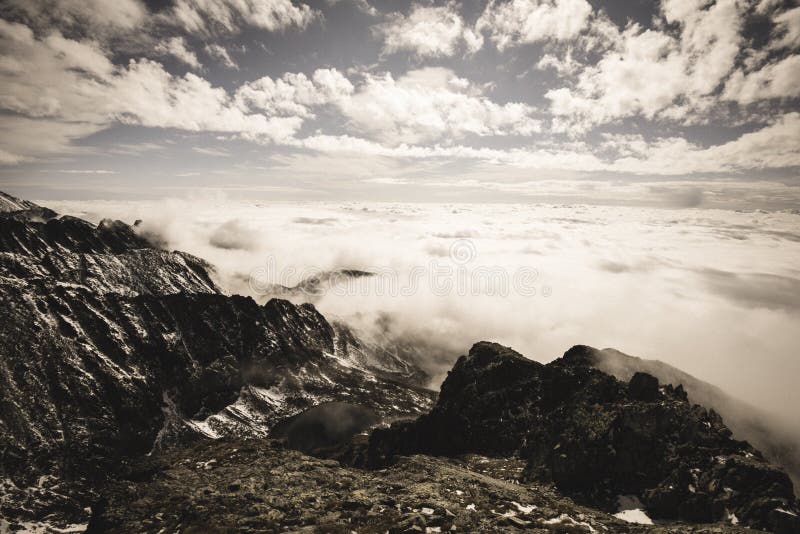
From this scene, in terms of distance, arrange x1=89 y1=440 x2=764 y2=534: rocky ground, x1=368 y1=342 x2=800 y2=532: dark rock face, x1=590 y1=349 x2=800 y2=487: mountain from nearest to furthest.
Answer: x1=89 y1=440 x2=764 y2=534: rocky ground
x1=368 y1=342 x2=800 y2=532: dark rock face
x1=590 y1=349 x2=800 y2=487: mountain

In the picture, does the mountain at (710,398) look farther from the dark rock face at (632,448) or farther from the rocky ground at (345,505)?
the rocky ground at (345,505)

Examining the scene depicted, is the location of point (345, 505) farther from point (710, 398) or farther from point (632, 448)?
point (710, 398)

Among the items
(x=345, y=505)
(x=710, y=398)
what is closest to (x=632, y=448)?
(x=345, y=505)

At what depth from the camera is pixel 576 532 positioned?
3684 centimetres

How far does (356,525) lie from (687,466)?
157 ft

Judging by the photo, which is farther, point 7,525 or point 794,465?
point 794,465

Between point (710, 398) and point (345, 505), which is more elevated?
point (345, 505)

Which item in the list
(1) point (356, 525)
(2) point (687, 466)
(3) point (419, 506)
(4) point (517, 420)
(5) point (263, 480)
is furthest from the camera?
(4) point (517, 420)

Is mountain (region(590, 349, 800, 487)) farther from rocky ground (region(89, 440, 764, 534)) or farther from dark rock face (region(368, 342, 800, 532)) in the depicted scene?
rocky ground (region(89, 440, 764, 534))

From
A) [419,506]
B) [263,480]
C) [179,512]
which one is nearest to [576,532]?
[419,506]

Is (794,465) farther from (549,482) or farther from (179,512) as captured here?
(179,512)

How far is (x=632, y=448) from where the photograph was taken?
56.8 metres

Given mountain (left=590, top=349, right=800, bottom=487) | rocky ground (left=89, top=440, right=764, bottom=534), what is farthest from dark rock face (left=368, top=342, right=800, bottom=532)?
mountain (left=590, top=349, right=800, bottom=487)

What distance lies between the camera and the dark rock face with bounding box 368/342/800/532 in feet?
143
